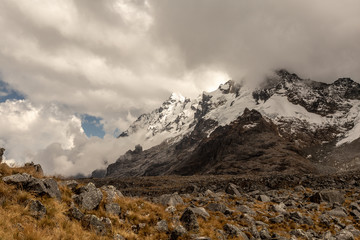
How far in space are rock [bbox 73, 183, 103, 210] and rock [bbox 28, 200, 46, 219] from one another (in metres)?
2.35

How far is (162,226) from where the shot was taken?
49.1ft

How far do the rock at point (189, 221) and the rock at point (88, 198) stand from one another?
5.26 meters

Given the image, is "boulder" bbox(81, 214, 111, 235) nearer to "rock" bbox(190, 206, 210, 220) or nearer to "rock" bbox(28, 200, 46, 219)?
"rock" bbox(28, 200, 46, 219)

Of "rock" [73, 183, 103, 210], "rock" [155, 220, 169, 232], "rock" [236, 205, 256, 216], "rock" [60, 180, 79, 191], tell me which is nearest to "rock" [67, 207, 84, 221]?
"rock" [73, 183, 103, 210]

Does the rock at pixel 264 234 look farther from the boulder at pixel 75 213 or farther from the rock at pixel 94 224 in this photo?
the boulder at pixel 75 213

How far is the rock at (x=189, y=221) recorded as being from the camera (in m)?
15.4

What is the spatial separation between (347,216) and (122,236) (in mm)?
21737

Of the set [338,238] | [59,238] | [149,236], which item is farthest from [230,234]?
[59,238]

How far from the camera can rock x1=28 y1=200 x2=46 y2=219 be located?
11.6 meters

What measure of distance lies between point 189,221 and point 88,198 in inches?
243

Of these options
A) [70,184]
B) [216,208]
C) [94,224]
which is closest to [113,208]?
[94,224]

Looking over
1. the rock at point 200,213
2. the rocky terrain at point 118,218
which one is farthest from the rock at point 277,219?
the rock at point 200,213

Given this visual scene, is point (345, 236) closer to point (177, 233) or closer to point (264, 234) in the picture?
point (264, 234)

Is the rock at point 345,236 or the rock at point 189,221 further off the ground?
the rock at point 189,221
